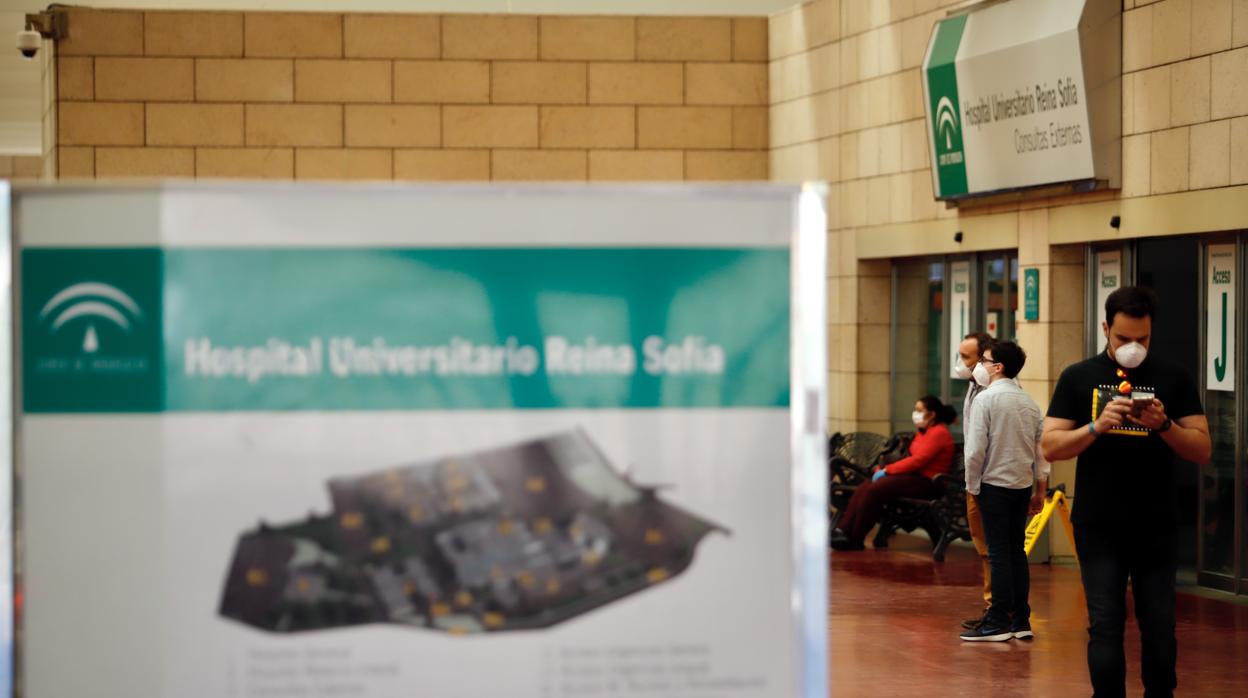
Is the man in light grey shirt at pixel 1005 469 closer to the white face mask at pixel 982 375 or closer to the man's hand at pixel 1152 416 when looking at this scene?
the white face mask at pixel 982 375

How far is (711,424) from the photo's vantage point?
11.1 feet

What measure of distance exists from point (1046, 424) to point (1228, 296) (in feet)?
20.6

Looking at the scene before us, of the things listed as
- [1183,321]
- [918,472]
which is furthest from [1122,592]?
[918,472]

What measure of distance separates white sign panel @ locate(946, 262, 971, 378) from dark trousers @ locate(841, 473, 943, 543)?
1931mm

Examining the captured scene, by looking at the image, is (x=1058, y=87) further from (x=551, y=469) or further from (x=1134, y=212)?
(x=551, y=469)

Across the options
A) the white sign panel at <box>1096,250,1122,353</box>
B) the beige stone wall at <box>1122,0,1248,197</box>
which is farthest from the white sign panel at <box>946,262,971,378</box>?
the beige stone wall at <box>1122,0,1248,197</box>

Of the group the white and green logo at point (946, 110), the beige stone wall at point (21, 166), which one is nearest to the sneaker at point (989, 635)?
the white and green logo at point (946, 110)

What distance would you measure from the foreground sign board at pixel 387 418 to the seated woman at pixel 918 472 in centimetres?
1143

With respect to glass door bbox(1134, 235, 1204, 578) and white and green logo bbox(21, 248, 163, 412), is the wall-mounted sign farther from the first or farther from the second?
white and green logo bbox(21, 248, 163, 412)

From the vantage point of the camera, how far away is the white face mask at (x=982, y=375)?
405 inches

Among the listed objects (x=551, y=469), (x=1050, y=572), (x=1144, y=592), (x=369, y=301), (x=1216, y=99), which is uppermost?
(x=1216, y=99)

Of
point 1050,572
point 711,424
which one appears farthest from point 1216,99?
point 711,424

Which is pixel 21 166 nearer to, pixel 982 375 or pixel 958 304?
pixel 958 304

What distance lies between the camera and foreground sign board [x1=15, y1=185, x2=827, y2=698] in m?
3.34
